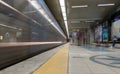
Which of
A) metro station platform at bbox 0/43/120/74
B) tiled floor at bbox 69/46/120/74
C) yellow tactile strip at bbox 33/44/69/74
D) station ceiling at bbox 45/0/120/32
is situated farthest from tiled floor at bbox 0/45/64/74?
station ceiling at bbox 45/0/120/32

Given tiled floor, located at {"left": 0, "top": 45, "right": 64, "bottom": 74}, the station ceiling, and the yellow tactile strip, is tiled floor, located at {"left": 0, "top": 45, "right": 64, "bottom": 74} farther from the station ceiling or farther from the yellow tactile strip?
the station ceiling

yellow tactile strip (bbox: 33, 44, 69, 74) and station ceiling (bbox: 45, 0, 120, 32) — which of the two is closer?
yellow tactile strip (bbox: 33, 44, 69, 74)

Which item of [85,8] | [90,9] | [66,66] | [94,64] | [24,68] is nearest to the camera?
[24,68]

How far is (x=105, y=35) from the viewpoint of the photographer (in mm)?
15828

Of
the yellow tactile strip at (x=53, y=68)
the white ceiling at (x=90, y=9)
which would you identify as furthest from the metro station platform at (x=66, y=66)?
the white ceiling at (x=90, y=9)

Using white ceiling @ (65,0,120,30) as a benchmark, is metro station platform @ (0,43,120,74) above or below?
below

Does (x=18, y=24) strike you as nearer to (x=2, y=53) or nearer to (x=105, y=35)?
(x=2, y=53)

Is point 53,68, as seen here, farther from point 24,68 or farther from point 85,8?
point 85,8

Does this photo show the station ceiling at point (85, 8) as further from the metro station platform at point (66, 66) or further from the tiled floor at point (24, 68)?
the tiled floor at point (24, 68)

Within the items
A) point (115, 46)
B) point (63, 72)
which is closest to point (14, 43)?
point (63, 72)

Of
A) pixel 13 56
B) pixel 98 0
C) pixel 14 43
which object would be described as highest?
pixel 98 0

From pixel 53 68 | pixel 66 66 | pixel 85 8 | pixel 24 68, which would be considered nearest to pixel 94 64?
pixel 66 66

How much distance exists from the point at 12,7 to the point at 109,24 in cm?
1400

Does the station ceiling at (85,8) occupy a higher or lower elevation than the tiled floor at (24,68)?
higher
